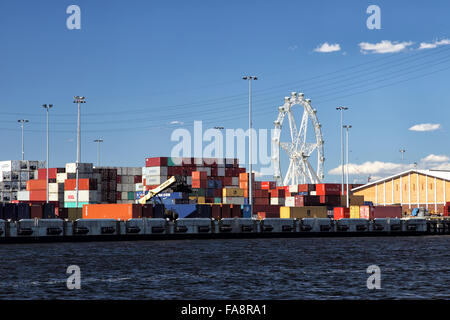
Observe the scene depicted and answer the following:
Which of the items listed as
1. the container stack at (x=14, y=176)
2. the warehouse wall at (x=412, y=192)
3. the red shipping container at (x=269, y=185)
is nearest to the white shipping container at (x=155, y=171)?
the red shipping container at (x=269, y=185)

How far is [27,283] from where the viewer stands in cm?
3381

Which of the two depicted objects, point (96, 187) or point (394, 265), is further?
point (96, 187)

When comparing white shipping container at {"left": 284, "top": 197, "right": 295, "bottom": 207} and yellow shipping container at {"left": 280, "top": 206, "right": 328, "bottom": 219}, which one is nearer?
yellow shipping container at {"left": 280, "top": 206, "right": 328, "bottom": 219}

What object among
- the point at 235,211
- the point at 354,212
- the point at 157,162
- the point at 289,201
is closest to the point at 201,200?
the point at 157,162

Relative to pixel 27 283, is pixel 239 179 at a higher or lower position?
higher

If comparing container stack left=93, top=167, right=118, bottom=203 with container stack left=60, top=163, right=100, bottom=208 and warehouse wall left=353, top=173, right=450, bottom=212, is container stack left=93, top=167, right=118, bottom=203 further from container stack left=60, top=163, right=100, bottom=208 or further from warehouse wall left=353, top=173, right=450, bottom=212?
warehouse wall left=353, top=173, right=450, bottom=212

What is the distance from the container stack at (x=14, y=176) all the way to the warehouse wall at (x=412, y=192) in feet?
289

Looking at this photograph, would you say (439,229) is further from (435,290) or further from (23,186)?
(23,186)

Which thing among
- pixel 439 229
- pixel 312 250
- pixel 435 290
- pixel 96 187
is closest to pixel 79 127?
pixel 96 187

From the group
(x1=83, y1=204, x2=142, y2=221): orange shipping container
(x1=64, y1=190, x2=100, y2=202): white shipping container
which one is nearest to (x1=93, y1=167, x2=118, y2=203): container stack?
(x1=64, y1=190, x2=100, y2=202): white shipping container

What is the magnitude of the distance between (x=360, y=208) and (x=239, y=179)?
1309 inches

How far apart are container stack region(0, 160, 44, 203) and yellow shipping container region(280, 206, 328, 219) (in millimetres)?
84303

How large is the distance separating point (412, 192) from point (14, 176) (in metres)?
102

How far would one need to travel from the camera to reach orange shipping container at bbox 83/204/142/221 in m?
87.1
